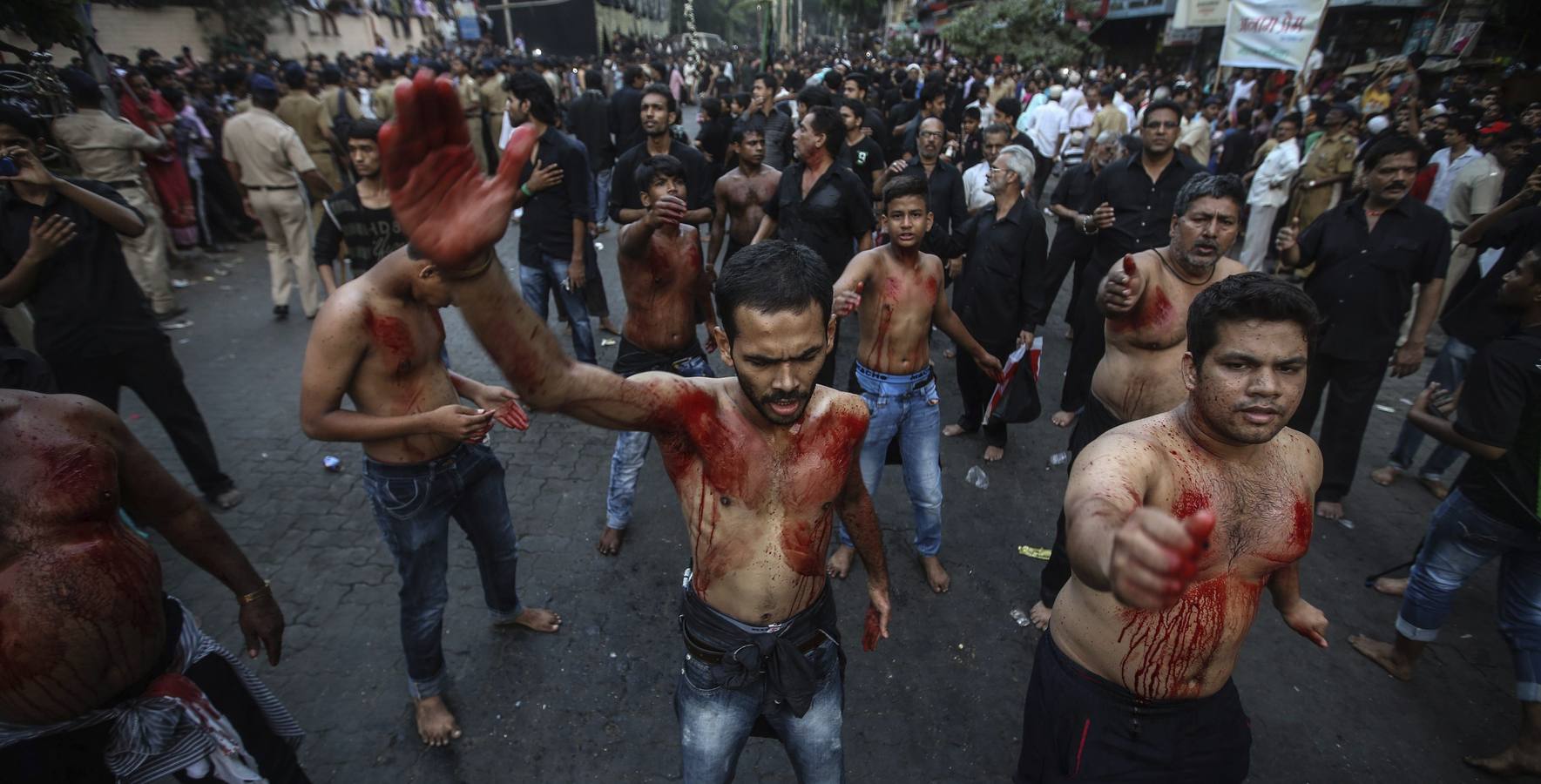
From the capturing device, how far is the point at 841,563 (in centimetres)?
441

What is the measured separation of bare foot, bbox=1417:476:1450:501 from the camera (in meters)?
5.36

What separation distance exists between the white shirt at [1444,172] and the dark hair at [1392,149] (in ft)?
13.7

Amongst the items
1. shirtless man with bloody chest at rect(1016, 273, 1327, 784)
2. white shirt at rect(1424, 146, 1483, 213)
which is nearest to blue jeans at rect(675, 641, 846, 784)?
shirtless man with bloody chest at rect(1016, 273, 1327, 784)

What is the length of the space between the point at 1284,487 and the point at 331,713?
4.02 metres

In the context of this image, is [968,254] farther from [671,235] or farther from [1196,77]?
[1196,77]

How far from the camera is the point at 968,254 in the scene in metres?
5.84

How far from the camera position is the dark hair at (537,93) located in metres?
6.31

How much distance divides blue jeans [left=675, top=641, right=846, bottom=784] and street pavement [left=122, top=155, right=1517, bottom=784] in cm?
87

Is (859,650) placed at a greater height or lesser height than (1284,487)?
lesser

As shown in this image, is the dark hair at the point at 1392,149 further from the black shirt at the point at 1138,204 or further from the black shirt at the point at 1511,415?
the black shirt at the point at 1511,415

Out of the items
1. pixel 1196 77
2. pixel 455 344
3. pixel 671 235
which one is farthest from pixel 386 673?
pixel 1196 77

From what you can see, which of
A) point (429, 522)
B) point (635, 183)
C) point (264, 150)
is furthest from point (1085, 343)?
point (264, 150)

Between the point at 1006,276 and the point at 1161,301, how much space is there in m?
1.83

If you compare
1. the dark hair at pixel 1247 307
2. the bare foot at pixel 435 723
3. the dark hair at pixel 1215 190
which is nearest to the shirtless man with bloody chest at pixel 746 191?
the dark hair at pixel 1215 190
